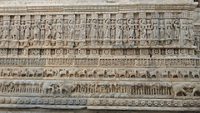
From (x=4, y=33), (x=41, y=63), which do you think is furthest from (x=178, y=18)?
(x=4, y=33)

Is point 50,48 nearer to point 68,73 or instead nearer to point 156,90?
point 68,73

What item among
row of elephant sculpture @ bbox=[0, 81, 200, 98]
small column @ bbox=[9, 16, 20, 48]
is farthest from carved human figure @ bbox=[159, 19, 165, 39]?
small column @ bbox=[9, 16, 20, 48]

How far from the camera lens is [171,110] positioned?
7.27 meters

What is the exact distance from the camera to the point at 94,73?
783 centimetres

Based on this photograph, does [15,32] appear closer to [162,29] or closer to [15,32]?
[15,32]

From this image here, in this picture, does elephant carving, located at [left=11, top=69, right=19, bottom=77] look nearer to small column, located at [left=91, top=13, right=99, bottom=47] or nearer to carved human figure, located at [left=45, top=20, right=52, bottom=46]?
carved human figure, located at [left=45, top=20, right=52, bottom=46]

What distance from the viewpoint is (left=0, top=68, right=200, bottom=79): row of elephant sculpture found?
7.62 meters

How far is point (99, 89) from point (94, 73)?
16.1 inches

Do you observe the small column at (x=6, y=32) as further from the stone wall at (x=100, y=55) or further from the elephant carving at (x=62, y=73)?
the elephant carving at (x=62, y=73)

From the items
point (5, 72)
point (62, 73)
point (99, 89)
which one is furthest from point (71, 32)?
point (5, 72)

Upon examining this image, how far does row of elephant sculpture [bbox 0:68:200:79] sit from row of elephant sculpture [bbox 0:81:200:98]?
198 mm

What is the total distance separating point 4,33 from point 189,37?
4.56 meters

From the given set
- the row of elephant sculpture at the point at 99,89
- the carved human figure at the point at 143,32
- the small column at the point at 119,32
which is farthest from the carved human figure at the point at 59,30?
the carved human figure at the point at 143,32

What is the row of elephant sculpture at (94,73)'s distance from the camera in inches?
300
